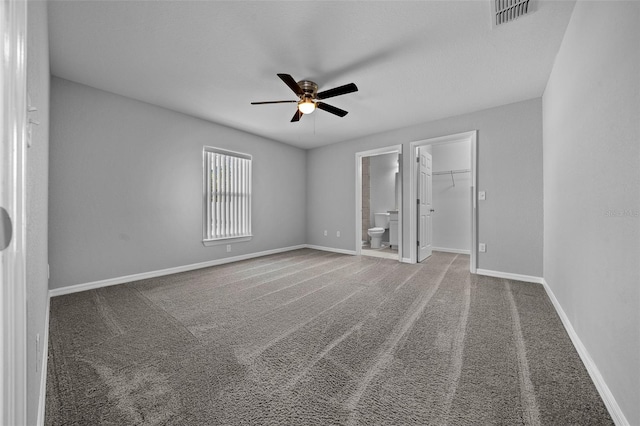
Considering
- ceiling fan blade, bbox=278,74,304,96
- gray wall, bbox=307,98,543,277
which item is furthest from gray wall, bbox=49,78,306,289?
gray wall, bbox=307,98,543,277

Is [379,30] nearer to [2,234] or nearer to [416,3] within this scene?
[416,3]

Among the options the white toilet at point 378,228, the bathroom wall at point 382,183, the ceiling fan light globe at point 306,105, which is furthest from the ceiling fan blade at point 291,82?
the bathroom wall at point 382,183

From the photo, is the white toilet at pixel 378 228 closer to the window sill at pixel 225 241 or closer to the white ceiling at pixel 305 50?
the window sill at pixel 225 241

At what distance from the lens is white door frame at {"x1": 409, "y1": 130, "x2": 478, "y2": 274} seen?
3910mm

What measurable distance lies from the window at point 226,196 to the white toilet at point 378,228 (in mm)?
2995

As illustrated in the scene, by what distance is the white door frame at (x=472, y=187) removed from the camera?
3910 millimetres

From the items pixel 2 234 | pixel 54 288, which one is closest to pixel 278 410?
pixel 2 234

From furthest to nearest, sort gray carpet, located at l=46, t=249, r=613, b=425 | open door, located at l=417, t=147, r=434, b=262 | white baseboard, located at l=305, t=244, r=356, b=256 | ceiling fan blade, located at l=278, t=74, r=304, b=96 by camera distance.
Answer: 1. white baseboard, located at l=305, t=244, r=356, b=256
2. open door, located at l=417, t=147, r=434, b=262
3. ceiling fan blade, located at l=278, t=74, r=304, b=96
4. gray carpet, located at l=46, t=249, r=613, b=425

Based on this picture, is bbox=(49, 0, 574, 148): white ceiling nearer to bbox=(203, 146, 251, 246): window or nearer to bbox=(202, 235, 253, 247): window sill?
bbox=(203, 146, 251, 246): window

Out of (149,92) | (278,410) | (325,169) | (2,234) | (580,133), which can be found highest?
(149,92)

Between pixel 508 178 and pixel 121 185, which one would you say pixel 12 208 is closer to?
pixel 121 185

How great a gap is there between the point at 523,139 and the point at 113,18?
466 centimetres

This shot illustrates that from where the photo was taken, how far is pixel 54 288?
2.89 metres

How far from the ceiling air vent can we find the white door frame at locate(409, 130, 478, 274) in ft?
7.04
